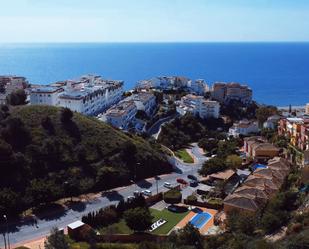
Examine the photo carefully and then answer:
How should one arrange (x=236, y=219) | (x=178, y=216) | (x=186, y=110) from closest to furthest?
1. (x=236, y=219)
2. (x=178, y=216)
3. (x=186, y=110)

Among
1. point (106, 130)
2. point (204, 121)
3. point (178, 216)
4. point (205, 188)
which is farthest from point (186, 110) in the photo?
point (178, 216)

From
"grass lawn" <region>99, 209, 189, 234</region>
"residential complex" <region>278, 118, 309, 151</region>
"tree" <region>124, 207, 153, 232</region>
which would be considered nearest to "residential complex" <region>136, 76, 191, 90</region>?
"residential complex" <region>278, 118, 309, 151</region>

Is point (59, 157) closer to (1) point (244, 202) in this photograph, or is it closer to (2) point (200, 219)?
(2) point (200, 219)

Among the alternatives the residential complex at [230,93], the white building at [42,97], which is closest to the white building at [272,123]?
the residential complex at [230,93]

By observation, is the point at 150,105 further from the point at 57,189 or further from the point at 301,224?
the point at 301,224

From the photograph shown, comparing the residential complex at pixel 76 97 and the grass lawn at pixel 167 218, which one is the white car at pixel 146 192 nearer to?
the grass lawn at pixel 167 218
